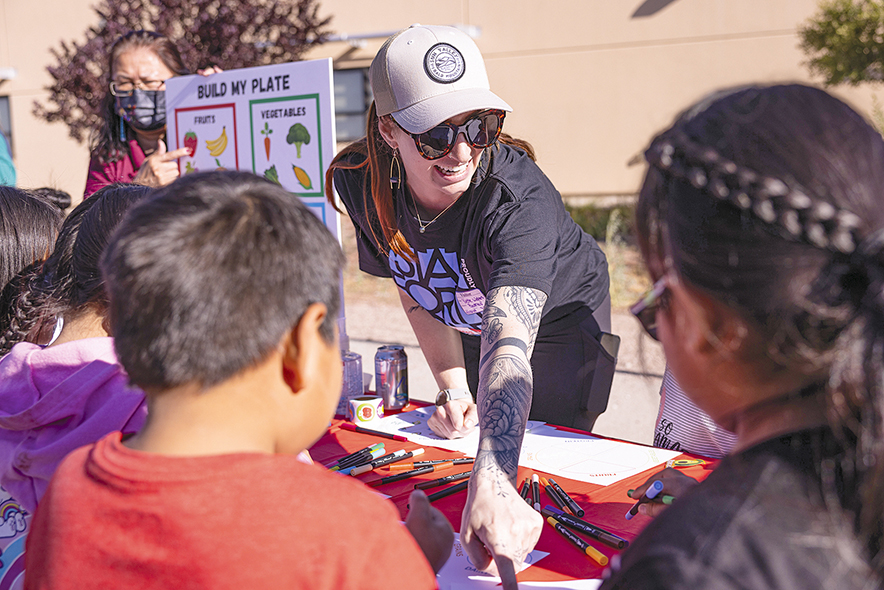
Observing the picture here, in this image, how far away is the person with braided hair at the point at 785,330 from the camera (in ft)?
2.35

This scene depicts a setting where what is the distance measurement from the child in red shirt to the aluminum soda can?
1.49 m

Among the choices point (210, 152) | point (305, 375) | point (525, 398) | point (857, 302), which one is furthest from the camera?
point (210, 152)

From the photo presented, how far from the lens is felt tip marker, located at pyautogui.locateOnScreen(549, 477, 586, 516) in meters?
1.63

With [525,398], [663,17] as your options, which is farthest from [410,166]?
[663,17]

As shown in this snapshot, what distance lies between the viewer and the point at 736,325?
81 cm

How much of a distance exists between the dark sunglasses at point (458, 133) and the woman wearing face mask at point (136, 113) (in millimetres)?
2065

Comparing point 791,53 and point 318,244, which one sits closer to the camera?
point 318,244

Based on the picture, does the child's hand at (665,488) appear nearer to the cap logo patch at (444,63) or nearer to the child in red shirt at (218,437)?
the child in red shirt at (218,437)

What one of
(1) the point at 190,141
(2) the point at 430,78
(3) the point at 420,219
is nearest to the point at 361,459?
(3) the point at 420,219

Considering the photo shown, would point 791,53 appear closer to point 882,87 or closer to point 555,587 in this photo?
point 882,87

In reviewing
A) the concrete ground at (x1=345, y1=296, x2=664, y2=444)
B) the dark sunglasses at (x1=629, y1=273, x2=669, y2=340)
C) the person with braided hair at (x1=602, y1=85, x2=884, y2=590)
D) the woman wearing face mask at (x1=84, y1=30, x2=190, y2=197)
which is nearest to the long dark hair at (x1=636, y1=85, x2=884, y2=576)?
the person with braided hair at (x1=602, y1=85, x2=884, y2=590)

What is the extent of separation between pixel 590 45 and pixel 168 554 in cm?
1048

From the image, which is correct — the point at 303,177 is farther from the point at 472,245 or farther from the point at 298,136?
the point at 472,245

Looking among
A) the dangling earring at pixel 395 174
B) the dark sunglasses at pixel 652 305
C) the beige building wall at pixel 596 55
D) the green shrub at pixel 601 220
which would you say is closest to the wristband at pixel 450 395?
the dangling earring at pixel 395 174
